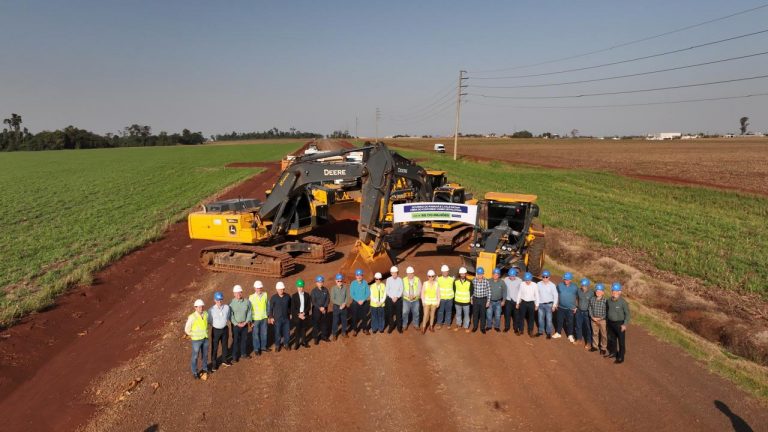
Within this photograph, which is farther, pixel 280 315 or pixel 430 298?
pixel 430 298

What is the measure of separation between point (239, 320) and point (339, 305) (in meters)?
2.23

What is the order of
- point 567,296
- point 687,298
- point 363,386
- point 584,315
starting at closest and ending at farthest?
point 363,386
point 584,315
point 567,296
point 687,298

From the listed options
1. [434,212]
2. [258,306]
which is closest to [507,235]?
[434,212]

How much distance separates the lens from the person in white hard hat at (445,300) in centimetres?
1098

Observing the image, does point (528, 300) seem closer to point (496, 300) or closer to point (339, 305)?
point (496, 300)

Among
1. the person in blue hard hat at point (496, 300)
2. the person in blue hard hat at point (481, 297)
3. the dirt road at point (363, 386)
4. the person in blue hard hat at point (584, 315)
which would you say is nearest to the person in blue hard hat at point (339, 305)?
the dirt road at point (363, 386)

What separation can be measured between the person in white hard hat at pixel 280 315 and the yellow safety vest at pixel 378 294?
1.93 m

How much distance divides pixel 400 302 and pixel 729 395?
6595 mm

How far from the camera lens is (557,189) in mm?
36312

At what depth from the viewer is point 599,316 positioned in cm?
978

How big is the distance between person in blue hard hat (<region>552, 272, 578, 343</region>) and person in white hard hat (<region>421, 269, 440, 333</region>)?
2752mm

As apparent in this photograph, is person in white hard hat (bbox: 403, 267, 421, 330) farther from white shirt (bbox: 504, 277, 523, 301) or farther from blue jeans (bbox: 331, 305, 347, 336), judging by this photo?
white shirt (bbox: 504, 277, 523, 301)

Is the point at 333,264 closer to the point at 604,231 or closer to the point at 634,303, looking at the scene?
the point at 634,303

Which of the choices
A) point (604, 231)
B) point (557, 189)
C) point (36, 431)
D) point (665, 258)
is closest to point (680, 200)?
point (557, 189)
